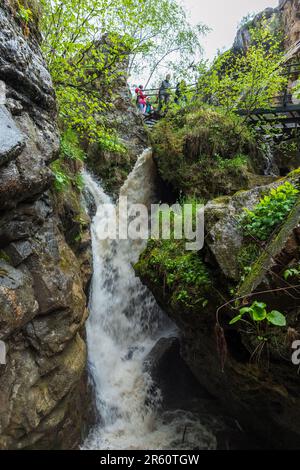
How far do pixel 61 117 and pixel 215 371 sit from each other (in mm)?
6422

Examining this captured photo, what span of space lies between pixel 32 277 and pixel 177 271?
228cm

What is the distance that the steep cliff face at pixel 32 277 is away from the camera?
14.0 feet

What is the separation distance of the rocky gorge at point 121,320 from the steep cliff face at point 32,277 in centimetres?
2

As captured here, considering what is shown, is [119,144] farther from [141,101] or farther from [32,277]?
[32,277]

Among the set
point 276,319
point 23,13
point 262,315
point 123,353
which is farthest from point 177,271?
point 23,13

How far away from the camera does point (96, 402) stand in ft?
21.4

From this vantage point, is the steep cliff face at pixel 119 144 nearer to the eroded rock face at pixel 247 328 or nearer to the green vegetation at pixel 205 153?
the green vegetation at pixel 205 153

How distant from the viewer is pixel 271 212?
14.1 ft

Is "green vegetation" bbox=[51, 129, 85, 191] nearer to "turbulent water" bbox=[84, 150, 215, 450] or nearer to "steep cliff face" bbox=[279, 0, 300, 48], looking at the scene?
"turbulent water" bbox=[84, 150, 215, 450]

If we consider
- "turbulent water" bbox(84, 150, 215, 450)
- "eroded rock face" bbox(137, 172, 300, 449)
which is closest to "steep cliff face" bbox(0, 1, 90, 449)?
"turbulent water" bbox(84, 150, 215, 450)

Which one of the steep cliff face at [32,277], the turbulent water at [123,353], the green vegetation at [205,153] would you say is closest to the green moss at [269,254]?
the steep cliff face at [32,277]

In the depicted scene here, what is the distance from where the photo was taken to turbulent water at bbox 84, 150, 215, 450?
6.10 m

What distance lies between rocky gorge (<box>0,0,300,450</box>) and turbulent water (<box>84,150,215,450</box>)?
3cm
